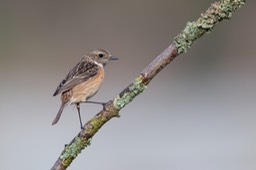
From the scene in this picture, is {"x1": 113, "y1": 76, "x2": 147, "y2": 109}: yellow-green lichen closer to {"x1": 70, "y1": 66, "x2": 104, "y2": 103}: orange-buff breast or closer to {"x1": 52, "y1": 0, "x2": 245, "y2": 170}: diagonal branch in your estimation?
{"x1": 52, "y1": 0, "x2": 245, "y2": 170}: diagonal branch

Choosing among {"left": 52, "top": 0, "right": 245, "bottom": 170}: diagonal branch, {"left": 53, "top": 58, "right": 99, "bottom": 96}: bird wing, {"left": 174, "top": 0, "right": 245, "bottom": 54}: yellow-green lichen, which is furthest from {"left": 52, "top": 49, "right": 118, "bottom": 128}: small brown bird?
{"left": 174, "top": 0, "right": 245, "bottom": 54}: yellow-green lichen

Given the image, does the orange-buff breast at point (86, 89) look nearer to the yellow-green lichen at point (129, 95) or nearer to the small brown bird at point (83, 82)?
the small brown bird at point (83, 82)

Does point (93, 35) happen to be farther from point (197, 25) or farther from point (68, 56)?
point (197, 25)

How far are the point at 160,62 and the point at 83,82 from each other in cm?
204

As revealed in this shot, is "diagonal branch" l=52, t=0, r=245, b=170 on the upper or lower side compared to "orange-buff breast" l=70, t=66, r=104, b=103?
lower

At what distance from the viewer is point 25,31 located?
10477 millimetres

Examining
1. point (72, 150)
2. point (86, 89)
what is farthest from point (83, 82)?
point (72, 150)

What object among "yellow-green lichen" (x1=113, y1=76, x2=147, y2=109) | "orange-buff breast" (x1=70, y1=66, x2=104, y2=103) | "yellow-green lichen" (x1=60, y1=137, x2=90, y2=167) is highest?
"orange-buff breast" (x1=70, y1=66, x2=104, y2=103)

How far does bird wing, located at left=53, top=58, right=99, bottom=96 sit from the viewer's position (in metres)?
4.35

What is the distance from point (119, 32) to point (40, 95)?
150 centimetres

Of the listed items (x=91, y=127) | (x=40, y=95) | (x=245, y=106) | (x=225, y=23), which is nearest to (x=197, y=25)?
(x=91, y=127)

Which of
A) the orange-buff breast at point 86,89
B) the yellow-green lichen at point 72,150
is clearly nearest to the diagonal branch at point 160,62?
the yellow-green lichen at point 72,150

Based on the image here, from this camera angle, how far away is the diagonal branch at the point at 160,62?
8.07 ft

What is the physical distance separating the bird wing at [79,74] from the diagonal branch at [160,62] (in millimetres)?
1741
